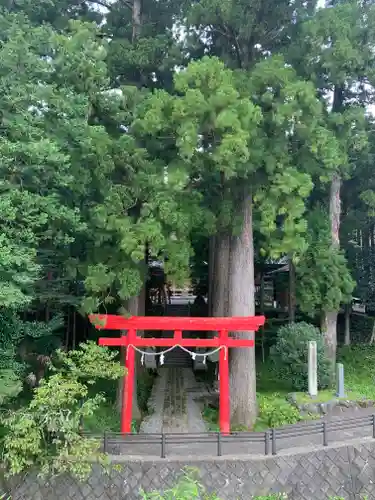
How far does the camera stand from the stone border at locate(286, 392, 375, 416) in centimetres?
1269

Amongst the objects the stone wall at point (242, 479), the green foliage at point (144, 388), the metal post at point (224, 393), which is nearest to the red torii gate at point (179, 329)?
the metal post at point (224, 393)

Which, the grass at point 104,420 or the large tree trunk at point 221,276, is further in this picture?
the large tree trunk at point 221,276

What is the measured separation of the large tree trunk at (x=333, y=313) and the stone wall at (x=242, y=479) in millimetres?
5583

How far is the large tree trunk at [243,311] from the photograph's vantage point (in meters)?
12.7

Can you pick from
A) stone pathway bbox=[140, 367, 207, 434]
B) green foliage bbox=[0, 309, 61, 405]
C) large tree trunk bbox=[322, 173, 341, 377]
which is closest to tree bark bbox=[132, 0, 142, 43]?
large tree trunk bbox=[322, 173, 341, 377]

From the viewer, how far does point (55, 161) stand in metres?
9.24

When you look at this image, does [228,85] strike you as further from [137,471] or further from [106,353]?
[137,471]

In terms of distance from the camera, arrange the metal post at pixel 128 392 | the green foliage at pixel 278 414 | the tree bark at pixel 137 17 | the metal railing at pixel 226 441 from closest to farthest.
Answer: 1. the metal railing at pixel 226 441
2. the metal post at pixel 128 392
3. the green foliage at pixel 278 414
4. the tree bark at pixel 137 17

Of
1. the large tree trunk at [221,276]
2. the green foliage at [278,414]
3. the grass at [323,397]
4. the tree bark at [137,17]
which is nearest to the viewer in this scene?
the green foliage at [278,414]

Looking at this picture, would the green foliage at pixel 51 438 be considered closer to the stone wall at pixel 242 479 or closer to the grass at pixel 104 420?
the stone wall at pixel 242 479

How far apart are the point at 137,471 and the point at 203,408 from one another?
18.1ft

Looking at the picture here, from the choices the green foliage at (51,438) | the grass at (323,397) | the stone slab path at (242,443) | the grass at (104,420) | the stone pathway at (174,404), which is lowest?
the stone pathway at (174,404)

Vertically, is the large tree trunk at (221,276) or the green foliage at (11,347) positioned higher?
the large tree trunk at (221,276)

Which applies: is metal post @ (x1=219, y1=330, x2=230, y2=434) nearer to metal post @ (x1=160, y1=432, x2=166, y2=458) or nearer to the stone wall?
the stone wall
